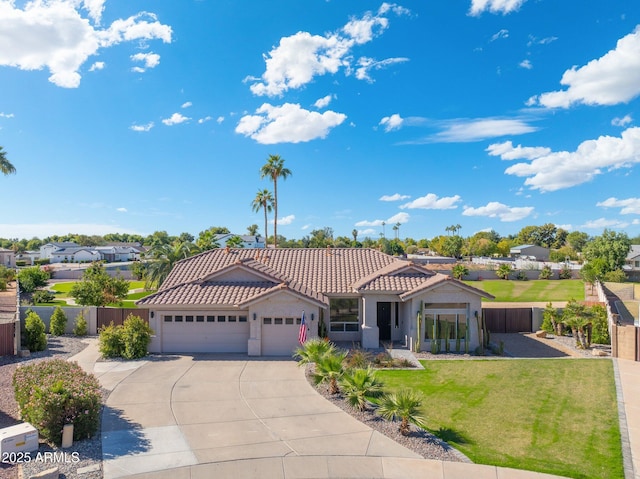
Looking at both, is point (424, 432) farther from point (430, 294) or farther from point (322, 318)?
point (322, 318)

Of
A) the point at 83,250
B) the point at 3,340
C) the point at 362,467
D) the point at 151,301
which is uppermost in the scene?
the point at 83,250

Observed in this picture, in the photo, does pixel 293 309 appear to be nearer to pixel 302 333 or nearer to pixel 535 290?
pixel 302 333

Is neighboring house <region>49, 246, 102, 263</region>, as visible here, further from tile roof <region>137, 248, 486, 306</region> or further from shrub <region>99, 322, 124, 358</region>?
shrub <region>99, 322, 124, 358</region>

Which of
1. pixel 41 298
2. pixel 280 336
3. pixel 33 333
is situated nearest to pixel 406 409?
pixel 280 336

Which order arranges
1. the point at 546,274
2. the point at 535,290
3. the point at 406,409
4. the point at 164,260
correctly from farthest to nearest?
the point at 546,274 < the point at 535,290 < the point at 164,260 < the point at 406,409

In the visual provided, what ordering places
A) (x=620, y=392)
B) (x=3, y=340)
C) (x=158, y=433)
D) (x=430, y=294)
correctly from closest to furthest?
(x=158, y=433)
(x=620, y=392)
(x=3, y=340)
(x=430, y=294)

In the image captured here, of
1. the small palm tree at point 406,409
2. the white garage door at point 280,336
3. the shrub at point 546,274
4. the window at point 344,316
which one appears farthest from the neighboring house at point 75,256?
the small palm tree at point 406,409

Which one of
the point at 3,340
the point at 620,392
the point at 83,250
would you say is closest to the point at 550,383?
the point at 620,392
